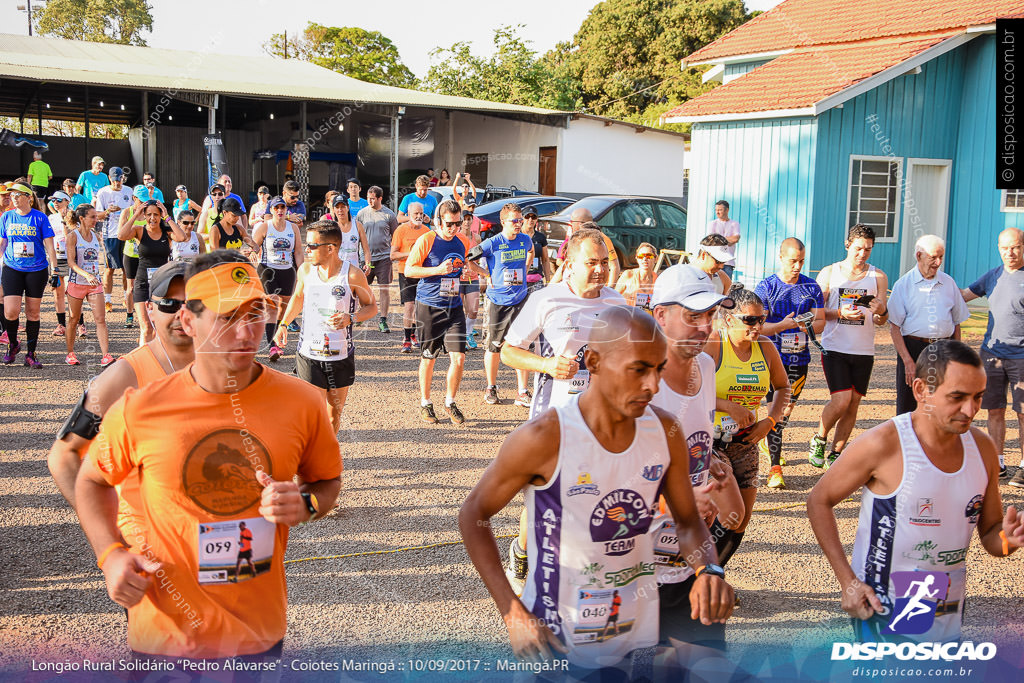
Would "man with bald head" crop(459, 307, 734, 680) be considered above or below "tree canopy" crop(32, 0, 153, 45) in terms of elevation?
below

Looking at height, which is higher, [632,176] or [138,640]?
[632,176]

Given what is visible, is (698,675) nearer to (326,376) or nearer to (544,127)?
(326,376)

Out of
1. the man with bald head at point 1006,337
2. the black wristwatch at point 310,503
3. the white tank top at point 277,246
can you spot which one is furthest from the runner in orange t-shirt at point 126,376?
the white tank top at point 277,246

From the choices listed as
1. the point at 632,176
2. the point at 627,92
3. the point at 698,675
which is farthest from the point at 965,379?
the point at 627,92

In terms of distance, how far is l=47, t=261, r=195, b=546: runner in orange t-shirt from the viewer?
→ 2.86 m

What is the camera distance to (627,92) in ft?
145

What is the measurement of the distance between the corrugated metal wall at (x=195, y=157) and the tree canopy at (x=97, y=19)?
15.4m

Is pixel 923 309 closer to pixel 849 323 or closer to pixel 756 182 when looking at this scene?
pixel 849 323

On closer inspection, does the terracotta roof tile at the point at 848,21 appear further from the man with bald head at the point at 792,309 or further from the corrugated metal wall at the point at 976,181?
the man with bald head at the point at 792,309

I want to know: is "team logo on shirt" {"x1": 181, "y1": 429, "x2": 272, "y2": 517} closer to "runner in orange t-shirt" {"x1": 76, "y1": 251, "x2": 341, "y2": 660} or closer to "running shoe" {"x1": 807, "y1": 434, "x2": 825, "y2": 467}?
"runner in orange t-shirt" {"x1": 76, "y1": 251, "x2": 341, "y2": 660}

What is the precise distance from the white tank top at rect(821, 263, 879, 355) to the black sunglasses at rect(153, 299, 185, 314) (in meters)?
5.63

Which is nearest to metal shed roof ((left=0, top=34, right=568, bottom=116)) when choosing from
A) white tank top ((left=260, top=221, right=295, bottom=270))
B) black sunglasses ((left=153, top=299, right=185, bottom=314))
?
white tank top ((left=260, top=221, right=295, bottom=270))

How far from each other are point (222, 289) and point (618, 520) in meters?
1.36

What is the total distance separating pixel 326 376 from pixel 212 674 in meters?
4.16
